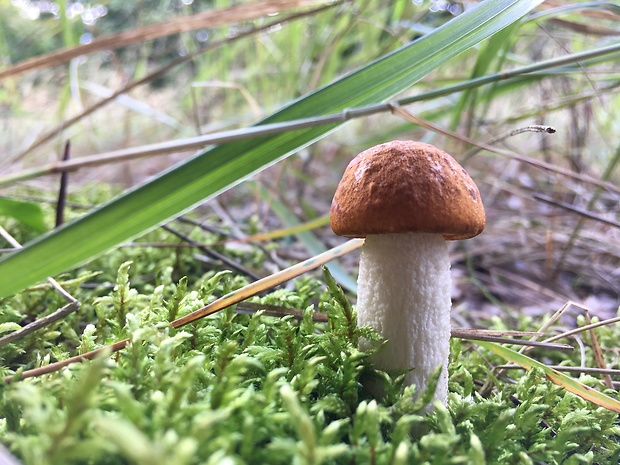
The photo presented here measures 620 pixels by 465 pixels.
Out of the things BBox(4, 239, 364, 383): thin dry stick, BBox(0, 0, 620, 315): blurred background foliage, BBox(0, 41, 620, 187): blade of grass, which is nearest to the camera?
BBox(0, 41, 620, 187): blade of grass

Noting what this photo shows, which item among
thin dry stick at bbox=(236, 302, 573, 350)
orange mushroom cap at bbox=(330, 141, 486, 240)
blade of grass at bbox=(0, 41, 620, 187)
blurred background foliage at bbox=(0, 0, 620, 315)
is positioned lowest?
thin dry stick at bbox=(236, 302, 573, 350)

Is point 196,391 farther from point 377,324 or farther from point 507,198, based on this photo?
point 507,198

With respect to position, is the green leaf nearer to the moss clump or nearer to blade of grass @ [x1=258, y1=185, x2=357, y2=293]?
the moss clump

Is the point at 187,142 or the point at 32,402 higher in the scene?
the point at 187,142

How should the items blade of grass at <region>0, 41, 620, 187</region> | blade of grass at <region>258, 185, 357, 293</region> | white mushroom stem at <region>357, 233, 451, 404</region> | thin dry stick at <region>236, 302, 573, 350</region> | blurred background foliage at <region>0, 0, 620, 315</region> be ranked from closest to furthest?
blade of grass at <region>0, 41, 620, 187</region> → white mushroom stem at <region>357, 233, 451, 404</region> → thin dry stick at <region>236, 302, 573, 350</region> → blade of grass at <region>258, 185, 357, 293</region> → blurred background foliage at <region>0, 0, 620, 315</region>

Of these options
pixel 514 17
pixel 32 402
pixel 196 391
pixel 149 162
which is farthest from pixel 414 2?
pixel 149 162

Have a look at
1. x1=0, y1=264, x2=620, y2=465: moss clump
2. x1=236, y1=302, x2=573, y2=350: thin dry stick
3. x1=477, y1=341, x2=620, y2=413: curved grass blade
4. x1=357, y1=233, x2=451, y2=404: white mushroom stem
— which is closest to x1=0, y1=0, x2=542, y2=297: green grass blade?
x1=0, y1=264, x2=620, y2=465: moss clump

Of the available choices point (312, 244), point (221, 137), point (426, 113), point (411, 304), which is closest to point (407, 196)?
point (411, 304)

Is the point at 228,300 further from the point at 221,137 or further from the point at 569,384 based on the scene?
the point at 569,384
